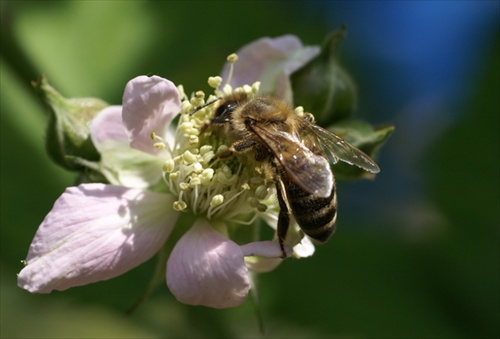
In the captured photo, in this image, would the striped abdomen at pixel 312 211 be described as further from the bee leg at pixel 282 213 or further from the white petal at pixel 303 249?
the white petal at pixel 303 249

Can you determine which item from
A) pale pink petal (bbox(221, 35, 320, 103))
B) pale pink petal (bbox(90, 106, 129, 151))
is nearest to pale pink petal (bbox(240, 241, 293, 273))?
pale pink petal (bbox(90, 106, 129, 151))

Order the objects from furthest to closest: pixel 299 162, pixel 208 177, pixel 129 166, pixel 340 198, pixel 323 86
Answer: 1. pixel 340 198
2. pixel 323 86
3. pixel 129 166
4. pixel 208 177
5. pixel 299 162

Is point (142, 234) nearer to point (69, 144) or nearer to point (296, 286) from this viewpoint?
point (69, 144)

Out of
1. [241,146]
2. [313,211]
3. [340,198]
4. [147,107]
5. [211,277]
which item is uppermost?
[147,107]

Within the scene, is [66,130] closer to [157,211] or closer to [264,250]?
[157,211]

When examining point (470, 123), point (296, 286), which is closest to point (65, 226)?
point (296, 286)

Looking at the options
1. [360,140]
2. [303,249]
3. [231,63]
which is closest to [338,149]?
[360,140]

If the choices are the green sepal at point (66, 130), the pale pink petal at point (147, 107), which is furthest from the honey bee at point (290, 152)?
the green sepal at point (66, 130)

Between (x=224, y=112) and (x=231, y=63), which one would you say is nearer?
(x=224, y=112)
